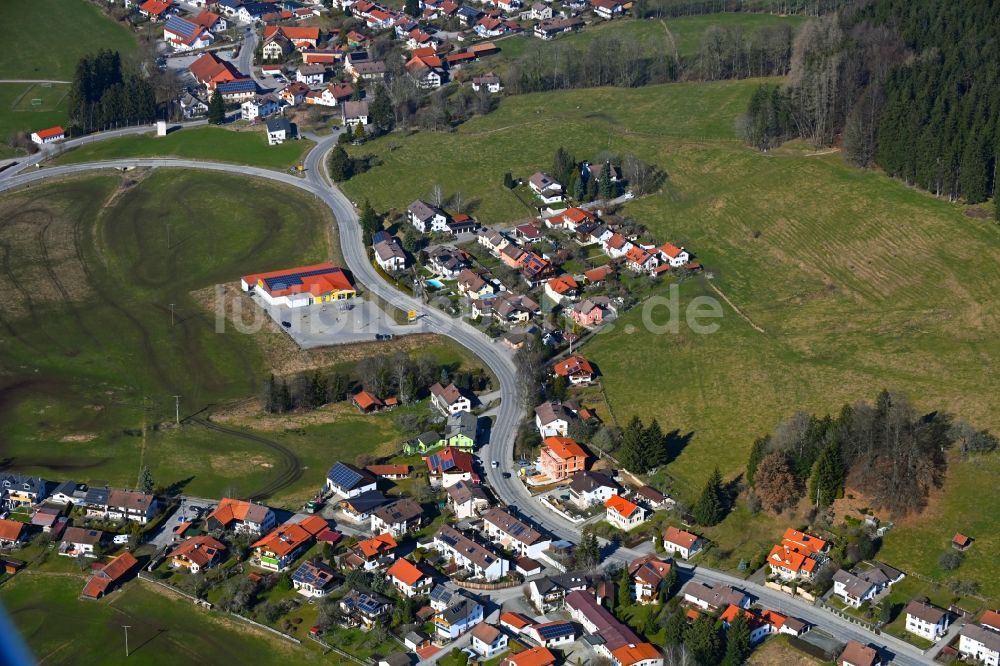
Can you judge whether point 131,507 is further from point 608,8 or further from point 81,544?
point 608,8

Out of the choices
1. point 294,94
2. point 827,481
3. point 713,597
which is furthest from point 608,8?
point 713,597

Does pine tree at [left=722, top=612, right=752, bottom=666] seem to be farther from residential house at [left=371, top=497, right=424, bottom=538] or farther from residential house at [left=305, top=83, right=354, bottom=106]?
residential house at [left=305, top=83, right=354, bottom=106]

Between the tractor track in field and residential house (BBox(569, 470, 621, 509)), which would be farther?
the tractor track in field

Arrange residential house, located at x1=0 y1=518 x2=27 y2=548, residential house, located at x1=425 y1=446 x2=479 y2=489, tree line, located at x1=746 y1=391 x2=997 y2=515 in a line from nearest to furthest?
1. tree line, located at x1=746 y1=391 x2=997 y2=515
2. residential house, located at x1=0 y1=518 x2=27 y2=548
3. residential house, located at x1=425 y1=446 x2=479 y2=489

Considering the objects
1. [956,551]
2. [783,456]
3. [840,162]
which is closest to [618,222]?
[840,162]

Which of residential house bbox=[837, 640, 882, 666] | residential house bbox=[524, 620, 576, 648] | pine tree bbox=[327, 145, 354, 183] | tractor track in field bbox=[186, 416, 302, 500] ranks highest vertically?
pine tree bbox=[327, 145, 354, 183]

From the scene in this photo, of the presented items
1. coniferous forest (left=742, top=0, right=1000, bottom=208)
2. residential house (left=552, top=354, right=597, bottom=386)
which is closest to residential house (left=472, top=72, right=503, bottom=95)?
coniferous forest (left=742, top=0, right=1000, bottom=208)
